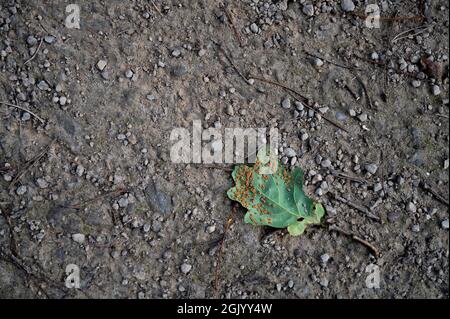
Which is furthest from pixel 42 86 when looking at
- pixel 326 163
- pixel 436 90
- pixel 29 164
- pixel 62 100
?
pixel 436 90

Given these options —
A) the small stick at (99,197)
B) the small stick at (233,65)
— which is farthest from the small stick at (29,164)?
the small stick at (233,65)

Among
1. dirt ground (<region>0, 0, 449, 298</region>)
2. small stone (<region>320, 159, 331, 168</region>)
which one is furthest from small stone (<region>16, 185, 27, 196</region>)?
small stone (<region>320, 159, 331, 168</region>)

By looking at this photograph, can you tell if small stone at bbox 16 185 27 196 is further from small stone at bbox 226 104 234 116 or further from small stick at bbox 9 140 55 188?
small stone at bbox 226 104 234 116

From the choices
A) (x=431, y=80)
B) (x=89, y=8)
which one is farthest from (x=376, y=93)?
(x=89, y=8)

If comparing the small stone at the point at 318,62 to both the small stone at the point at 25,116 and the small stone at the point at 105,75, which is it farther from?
the small stone at the point at 25,116

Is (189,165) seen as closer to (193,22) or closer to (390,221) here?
(193,22)
